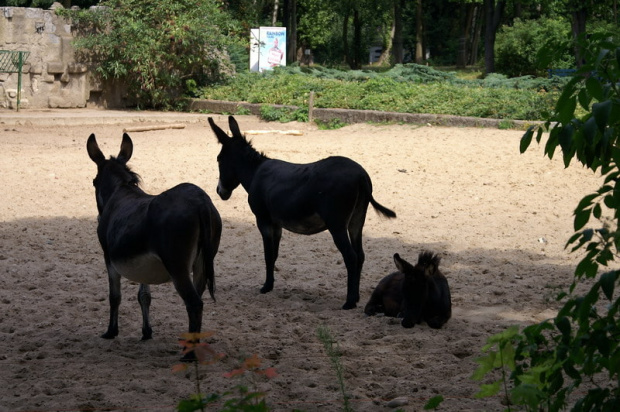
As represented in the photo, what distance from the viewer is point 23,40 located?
23.6m

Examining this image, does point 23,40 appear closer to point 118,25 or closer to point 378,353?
point 118,25

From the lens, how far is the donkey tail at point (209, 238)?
589cm

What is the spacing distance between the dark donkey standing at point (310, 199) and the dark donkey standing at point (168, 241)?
5.90 ft

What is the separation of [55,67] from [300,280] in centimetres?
1714

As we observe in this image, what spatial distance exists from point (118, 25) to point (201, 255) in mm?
19897

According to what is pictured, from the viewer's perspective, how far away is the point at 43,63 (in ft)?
78.1

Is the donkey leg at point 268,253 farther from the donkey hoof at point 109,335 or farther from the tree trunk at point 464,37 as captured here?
the tree trunk at point 464,37

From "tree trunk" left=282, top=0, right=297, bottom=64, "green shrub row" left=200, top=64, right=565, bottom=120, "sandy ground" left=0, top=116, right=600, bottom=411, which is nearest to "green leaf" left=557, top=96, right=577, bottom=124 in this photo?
"sandy ground" left=0, top=116, right=600, bottom=411

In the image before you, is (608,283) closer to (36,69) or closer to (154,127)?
(154,127)

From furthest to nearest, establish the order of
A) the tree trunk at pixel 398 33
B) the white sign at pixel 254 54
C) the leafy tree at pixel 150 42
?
the tree trunk at pixel 398 33
the white sign at pixel 254 54
the leafy tree at pixel 150 42

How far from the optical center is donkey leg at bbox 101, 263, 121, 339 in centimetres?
642

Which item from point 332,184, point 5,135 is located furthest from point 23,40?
point 332,184

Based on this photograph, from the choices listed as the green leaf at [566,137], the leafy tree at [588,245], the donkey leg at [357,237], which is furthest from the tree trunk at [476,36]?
the green leaf at [566,137]

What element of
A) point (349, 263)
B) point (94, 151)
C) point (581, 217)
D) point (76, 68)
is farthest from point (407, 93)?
point (581, 217)
